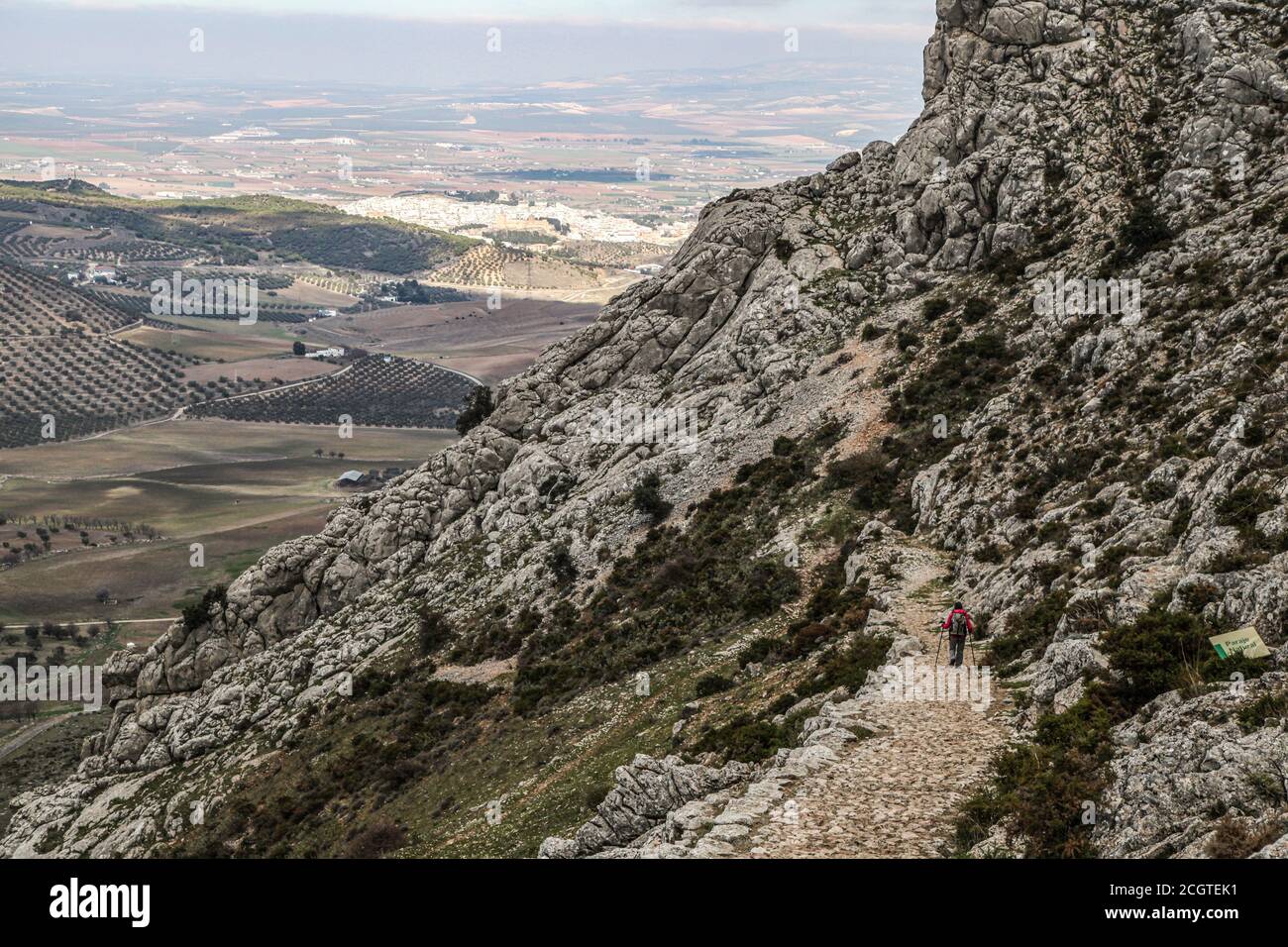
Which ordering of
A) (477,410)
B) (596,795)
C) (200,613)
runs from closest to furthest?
(596,795)
(200,613)
(477,410)

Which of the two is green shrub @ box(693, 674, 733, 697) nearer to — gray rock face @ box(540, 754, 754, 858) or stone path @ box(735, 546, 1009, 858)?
stone path @ box(735, 546, 1009, 858)

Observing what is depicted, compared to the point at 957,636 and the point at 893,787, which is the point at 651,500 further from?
the point at 893,787

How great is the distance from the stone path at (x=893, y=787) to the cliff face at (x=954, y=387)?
255 centimetres

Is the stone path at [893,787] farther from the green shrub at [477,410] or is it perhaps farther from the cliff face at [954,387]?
the green shrub at [477,410]

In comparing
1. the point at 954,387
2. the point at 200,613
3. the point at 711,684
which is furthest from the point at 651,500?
the point at 200,613

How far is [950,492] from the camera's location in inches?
1833

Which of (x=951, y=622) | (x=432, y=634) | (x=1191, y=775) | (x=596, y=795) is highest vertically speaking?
(x=1191, y=775)

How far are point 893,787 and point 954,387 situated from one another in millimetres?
34406

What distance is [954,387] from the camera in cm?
5547

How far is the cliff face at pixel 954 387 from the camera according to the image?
36750mm

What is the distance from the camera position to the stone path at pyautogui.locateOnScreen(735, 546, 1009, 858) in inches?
874

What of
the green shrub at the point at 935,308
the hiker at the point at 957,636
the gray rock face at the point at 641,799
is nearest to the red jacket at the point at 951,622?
the hiker at the point at 957,636

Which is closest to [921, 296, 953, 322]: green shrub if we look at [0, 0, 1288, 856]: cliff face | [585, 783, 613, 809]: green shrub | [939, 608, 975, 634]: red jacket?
[0, 0, 1288, 856]: cliff face

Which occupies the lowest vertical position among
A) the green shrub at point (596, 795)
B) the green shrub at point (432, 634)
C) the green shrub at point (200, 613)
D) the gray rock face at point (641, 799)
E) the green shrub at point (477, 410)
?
the green shrub at point (200, 613)
